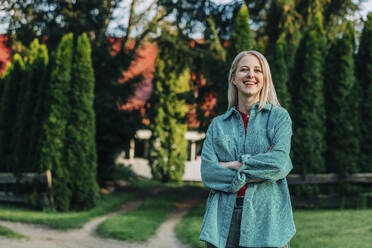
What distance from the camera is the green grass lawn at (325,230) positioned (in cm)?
641

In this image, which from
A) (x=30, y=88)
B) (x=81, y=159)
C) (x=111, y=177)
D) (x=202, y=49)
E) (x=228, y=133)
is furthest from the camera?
(x=111, y=177)

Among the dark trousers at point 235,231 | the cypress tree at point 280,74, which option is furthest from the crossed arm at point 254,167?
the cypress tree at point 280,74

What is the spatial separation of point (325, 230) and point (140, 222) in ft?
13.5

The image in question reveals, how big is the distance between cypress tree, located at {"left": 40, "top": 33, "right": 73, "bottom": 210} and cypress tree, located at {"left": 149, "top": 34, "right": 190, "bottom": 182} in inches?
397

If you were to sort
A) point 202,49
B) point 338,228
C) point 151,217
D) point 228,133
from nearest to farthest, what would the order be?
point 228,133 < point 338,228 < point 151,217 < point 202,49

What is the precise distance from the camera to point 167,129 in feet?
71.6

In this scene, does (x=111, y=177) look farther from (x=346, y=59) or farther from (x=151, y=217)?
(x=346, y=59)

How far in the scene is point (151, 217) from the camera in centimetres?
1030

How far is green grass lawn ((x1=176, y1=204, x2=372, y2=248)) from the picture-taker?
6406mm

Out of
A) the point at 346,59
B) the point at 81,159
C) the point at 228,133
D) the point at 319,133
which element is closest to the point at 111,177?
the point at 81,159

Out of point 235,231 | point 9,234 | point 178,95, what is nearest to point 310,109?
point 178,95

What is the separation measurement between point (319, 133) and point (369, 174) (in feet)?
5.44

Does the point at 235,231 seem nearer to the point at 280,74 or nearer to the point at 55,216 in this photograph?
the point at 55,216

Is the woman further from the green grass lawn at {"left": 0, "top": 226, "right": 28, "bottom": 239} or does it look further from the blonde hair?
the green grass lawn at {"left": 0, "top": 226, "right": 28, "bottom": 239}
